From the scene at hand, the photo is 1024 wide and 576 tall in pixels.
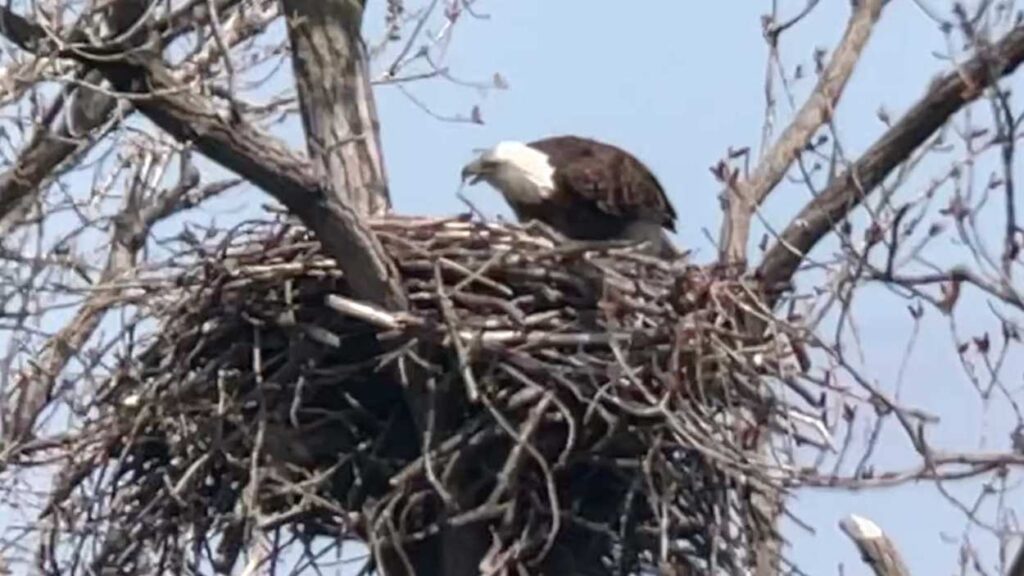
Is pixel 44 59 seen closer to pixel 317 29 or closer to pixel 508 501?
pixel 317 29

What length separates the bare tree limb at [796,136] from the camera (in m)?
6.96

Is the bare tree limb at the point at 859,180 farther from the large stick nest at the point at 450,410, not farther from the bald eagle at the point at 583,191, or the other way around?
the bald eagle at the point at 583,191

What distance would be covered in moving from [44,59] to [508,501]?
1.67m

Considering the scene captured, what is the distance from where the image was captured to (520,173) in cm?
763

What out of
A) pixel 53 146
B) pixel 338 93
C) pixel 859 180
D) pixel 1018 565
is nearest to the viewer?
pixel 1018 565

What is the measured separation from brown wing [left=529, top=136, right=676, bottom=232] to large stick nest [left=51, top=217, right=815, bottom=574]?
4.47 feet

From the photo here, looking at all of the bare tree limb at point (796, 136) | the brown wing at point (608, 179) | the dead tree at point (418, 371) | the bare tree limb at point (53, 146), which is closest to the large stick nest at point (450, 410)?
the dead tree at point (418, 371)

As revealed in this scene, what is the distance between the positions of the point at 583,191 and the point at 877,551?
79.5 inches

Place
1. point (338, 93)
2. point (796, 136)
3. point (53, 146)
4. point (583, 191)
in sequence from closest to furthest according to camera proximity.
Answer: point (338, 93) → point (796, 136) → point (583, 191) → point (53, 146)

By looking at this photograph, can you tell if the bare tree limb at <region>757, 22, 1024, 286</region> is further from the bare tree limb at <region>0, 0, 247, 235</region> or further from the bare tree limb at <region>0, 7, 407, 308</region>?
the bare tree limb at <region>0, 0, 247, 235</region>

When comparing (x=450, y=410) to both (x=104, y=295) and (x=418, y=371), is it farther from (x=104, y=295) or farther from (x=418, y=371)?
(x=104, y=295)

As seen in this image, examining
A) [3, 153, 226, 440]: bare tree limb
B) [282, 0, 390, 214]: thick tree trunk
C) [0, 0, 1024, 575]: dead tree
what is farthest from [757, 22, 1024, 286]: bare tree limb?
[3, 153, 226, 440]: bare tree limb

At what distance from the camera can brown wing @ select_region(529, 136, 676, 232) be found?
756 centimetres

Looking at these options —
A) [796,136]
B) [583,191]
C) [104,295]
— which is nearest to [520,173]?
[583,191]
